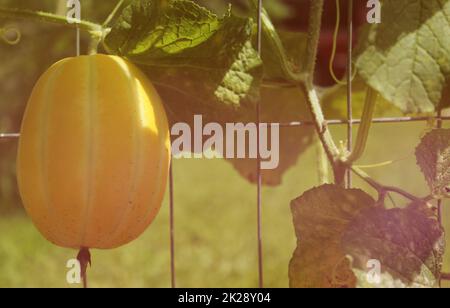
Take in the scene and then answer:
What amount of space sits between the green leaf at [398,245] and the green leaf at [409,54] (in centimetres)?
12

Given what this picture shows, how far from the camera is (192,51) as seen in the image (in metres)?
0.87

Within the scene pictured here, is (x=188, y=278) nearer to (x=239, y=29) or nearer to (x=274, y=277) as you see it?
(x=274, y=277)

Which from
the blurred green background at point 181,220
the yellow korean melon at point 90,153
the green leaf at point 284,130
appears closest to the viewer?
the yellow korean melon at point 90,153

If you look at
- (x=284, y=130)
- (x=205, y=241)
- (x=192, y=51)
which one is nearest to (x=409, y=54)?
(x=192, y=51)

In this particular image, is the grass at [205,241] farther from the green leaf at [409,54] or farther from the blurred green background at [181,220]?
the green leaf at [409,54]

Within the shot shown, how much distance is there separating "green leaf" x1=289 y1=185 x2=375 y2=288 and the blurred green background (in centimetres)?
107

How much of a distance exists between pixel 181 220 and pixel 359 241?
5.86 ft

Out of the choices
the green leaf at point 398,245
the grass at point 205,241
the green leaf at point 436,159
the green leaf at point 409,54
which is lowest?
the grass at point 205,241

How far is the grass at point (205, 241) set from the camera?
2.13 metres

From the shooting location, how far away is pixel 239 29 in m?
0.86

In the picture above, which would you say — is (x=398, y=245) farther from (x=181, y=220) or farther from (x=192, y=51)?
(x=181, y=220)

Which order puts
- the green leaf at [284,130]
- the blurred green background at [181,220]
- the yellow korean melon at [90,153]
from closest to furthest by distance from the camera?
the yellow korean melon at [90,153]
the green leaf at [284,130]
the blurred green background at [181,220]

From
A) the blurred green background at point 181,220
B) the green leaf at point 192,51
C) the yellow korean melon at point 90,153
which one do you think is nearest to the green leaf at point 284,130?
the green leaf at point 192,51
